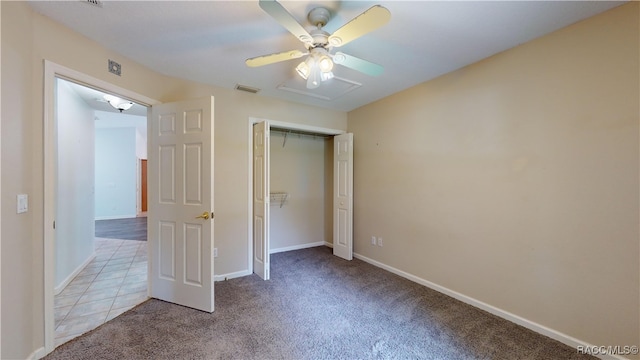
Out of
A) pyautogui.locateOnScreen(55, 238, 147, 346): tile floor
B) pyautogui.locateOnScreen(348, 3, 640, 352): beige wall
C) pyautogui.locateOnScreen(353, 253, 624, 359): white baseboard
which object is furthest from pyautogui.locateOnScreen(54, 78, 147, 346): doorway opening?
pyautogui.locateOnScreen(348, 3, 640, 352): beige wall

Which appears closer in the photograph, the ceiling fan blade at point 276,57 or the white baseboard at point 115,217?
the ceiling fan blade at point 276,57

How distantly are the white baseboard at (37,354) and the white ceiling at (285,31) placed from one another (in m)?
2.32

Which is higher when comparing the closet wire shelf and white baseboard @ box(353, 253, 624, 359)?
the closet wire shelf

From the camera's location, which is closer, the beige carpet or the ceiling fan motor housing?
the ceiling fan motor housing

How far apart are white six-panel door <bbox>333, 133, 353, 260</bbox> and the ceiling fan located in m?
2.08

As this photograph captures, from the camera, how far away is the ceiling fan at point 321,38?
140cm

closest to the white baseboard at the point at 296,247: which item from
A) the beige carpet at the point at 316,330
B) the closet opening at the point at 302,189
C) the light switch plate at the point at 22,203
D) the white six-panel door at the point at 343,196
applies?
the closet opening at the point at 302,189

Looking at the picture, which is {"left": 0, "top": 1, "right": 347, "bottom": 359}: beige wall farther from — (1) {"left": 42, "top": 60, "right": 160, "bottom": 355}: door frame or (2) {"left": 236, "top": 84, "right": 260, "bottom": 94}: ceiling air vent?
(2) {"left": 236, "top": 84, "right": 260, "bottom": 94}: ceiling air vent

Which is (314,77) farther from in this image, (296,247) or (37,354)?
(296,247)

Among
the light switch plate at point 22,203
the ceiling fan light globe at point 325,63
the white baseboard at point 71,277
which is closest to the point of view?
the light switch plate at point 22,203

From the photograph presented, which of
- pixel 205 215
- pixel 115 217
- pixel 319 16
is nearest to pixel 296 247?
pixel 205 215

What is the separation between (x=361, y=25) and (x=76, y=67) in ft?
7.40

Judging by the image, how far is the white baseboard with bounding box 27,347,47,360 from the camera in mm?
1738

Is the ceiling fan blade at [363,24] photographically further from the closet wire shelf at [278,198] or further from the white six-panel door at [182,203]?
the closet wire shelf at [278,198]
